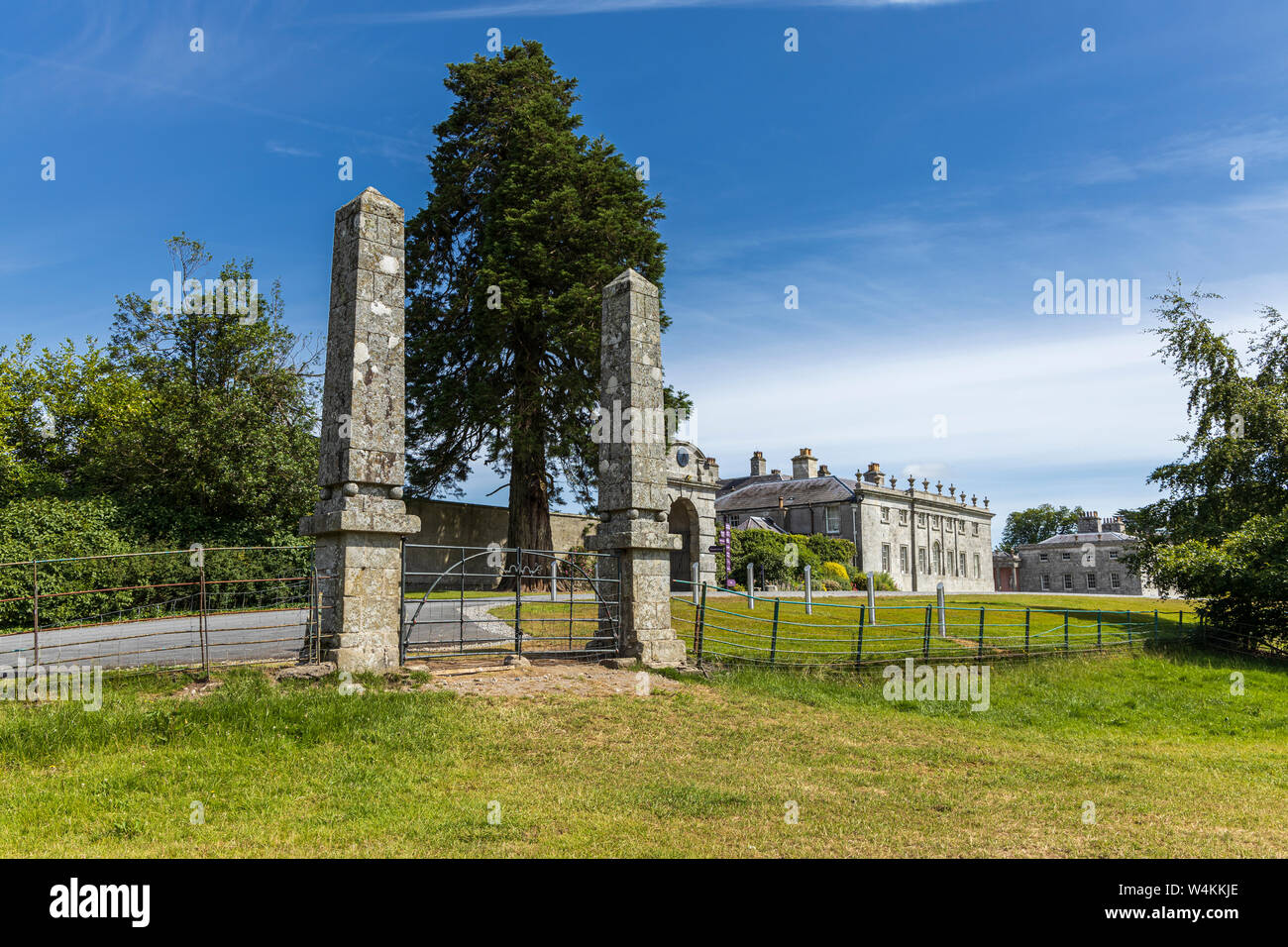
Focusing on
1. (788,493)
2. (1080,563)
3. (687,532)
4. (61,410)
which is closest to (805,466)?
(788,493)

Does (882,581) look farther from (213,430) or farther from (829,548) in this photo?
(213,430)

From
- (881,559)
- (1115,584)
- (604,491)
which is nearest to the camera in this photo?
(604,491)

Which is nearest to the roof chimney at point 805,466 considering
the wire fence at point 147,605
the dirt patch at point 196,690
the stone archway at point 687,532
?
the stone archway at point 687,532

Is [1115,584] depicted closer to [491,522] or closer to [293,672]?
[491,522]

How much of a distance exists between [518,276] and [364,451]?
15.2 meters

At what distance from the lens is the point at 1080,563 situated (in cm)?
7269

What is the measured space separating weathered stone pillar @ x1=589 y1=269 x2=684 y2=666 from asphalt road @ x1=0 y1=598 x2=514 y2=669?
194cm

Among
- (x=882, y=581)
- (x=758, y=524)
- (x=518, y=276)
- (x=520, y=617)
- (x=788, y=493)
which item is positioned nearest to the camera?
(x=520, y=617)

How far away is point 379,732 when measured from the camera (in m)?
7.90

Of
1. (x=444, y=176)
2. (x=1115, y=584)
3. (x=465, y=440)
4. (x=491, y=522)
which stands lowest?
(x=1115, y=584)

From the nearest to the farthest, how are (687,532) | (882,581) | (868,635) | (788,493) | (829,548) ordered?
(868,635) < (687,532) < (829,548) < (882,581) < (788,493)

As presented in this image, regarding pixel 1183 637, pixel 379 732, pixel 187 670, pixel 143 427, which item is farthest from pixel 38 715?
pixel 1183 637

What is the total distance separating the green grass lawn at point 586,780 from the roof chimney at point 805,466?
45875 millimetres

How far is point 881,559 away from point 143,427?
4203 cm
